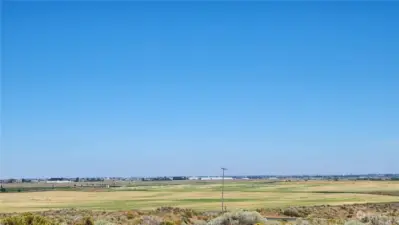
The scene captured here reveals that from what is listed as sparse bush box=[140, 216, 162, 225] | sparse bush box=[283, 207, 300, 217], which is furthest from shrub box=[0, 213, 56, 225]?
sparse bush box=[283, 207, 300, 217]

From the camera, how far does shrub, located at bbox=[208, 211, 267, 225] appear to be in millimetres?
30922

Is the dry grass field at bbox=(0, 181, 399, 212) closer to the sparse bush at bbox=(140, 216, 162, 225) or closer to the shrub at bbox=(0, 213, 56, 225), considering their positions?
the sparse bush at bbox=(140, 216, 162, 225)

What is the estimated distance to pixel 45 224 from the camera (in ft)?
77.3

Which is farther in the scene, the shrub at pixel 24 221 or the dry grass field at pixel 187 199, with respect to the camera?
the dry grass field at pixel 187 199

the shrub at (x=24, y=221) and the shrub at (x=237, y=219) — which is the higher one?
the shrub at (x=24, y=221)

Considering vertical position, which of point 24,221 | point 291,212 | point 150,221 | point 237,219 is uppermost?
point 24,221

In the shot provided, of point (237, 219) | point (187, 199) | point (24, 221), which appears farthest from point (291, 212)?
point (24, 221)

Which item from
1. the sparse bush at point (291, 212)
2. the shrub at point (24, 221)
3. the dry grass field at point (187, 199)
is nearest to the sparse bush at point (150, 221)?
the shrub at point (24, 221)

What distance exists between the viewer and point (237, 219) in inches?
1255

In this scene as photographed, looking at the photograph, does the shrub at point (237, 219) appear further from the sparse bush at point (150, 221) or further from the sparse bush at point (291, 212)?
the sparse bush at point (291, 212)

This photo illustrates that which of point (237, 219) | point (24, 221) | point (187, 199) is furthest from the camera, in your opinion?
point (187, 199)

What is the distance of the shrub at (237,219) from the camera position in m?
30.9

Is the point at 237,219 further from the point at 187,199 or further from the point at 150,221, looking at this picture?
the point at 187,199

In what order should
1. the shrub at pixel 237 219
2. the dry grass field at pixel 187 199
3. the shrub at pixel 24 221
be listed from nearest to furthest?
1. the shrub at pixel 24 221
2. the shrub at pixel 237 219
3. the dry grass field at pixel 187 199
